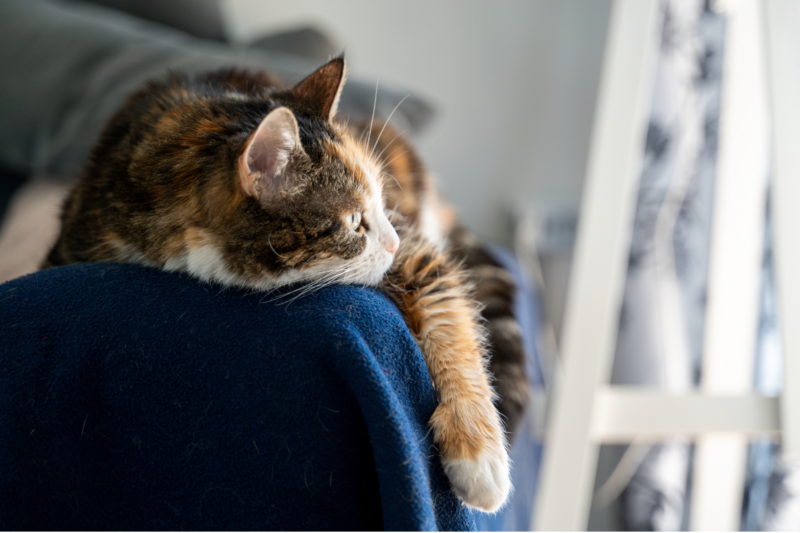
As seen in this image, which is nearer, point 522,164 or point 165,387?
point 165,387

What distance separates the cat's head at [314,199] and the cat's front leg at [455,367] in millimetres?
52

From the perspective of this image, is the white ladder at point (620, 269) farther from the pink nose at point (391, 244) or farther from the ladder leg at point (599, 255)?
the pink nose at point (391, 244)

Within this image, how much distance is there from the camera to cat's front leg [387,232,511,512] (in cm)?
51

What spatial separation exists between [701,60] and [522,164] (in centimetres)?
114

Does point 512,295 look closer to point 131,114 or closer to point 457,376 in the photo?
point 457,376

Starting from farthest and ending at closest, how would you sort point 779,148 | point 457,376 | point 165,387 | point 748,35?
point 748,35, point 779,148, point 457,376, point 165,387

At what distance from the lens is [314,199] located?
63 centimetres

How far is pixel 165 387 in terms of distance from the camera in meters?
0.47

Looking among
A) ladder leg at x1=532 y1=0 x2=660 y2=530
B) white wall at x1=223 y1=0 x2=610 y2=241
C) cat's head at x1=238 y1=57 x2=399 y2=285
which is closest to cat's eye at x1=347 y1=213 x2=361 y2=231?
cat's head at x1=238 y1=57 x2=399 y2=285

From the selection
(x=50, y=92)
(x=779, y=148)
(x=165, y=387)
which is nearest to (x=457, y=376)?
(x=165, y=387)

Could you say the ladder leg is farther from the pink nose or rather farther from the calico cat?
the pink nose

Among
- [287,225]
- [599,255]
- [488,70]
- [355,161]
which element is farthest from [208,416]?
[488,70]

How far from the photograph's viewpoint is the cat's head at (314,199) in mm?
581

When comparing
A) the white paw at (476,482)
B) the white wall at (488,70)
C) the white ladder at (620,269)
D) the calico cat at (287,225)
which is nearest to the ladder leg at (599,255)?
the white ladder at (620,269)
